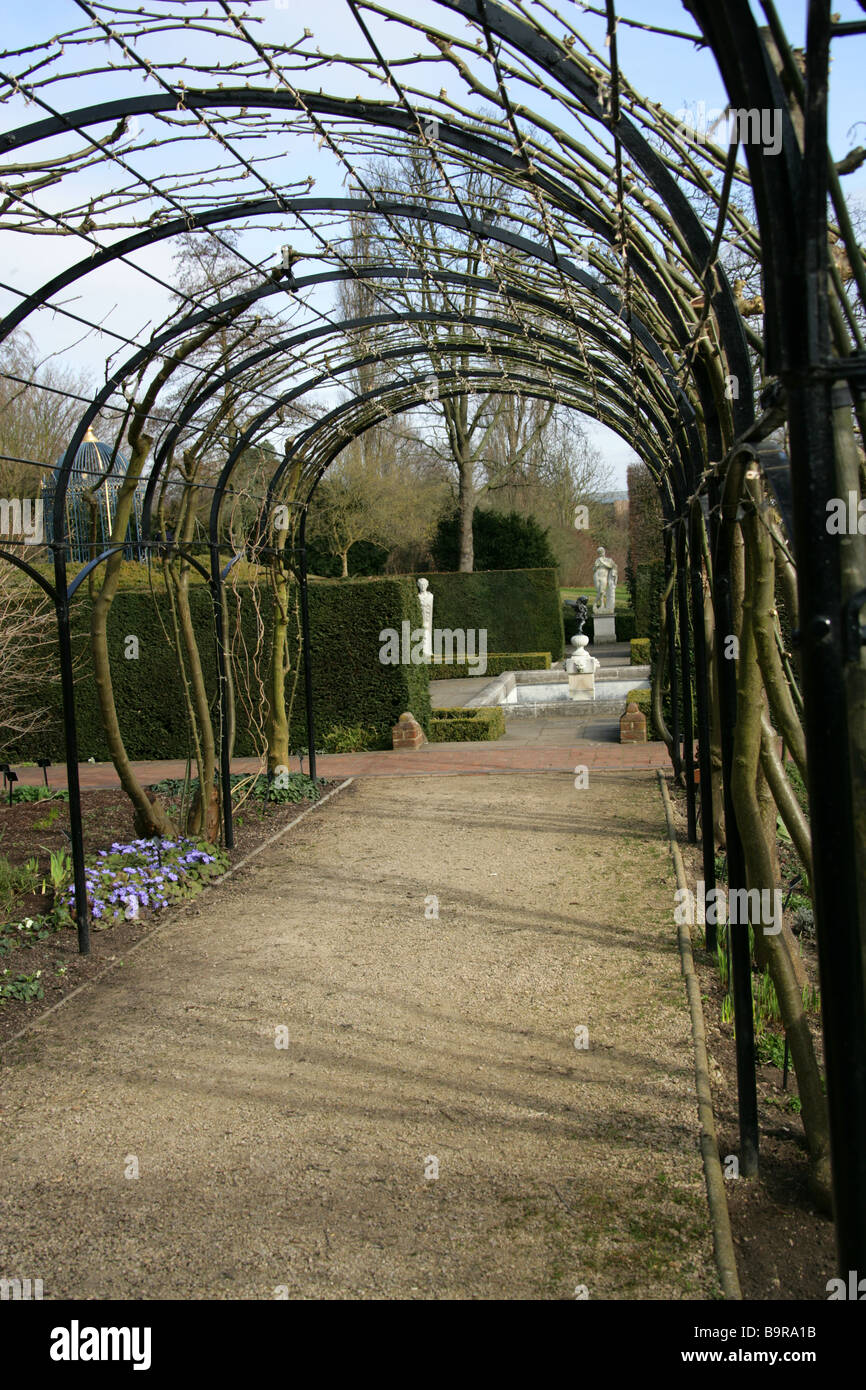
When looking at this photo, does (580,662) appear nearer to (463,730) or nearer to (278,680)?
(463,730)

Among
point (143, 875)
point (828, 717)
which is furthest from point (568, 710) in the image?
point (828, 717)

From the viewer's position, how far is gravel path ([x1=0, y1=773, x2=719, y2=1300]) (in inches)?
116

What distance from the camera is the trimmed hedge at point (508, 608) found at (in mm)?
25469

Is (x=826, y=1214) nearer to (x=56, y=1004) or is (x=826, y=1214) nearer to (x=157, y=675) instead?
(x=56, y=1004)

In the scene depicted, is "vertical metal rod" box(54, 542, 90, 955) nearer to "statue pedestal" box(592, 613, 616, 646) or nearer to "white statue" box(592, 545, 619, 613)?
"white statue" box(592, 545, 619, 613)

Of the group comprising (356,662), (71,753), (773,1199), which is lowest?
(773,1199)

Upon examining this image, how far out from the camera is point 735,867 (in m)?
3.52

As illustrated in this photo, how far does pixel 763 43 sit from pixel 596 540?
41962 mm

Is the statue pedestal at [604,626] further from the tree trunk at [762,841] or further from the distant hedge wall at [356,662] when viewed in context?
the tree trunk at [762,841]

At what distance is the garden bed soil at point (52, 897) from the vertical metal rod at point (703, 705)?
3.19m

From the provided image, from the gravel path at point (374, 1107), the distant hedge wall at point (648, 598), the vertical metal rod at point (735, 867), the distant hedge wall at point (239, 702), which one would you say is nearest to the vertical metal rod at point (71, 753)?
the gravel path at point (374, 1107)

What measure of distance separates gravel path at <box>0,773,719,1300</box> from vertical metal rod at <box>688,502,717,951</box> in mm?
429

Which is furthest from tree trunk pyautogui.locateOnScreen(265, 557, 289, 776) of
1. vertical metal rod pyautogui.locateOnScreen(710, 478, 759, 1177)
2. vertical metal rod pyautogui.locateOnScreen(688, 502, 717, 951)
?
vertical metal rod pyautogui.locateOnScreen(710, 478, 759, 1177)

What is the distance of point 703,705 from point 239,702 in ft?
25.0
